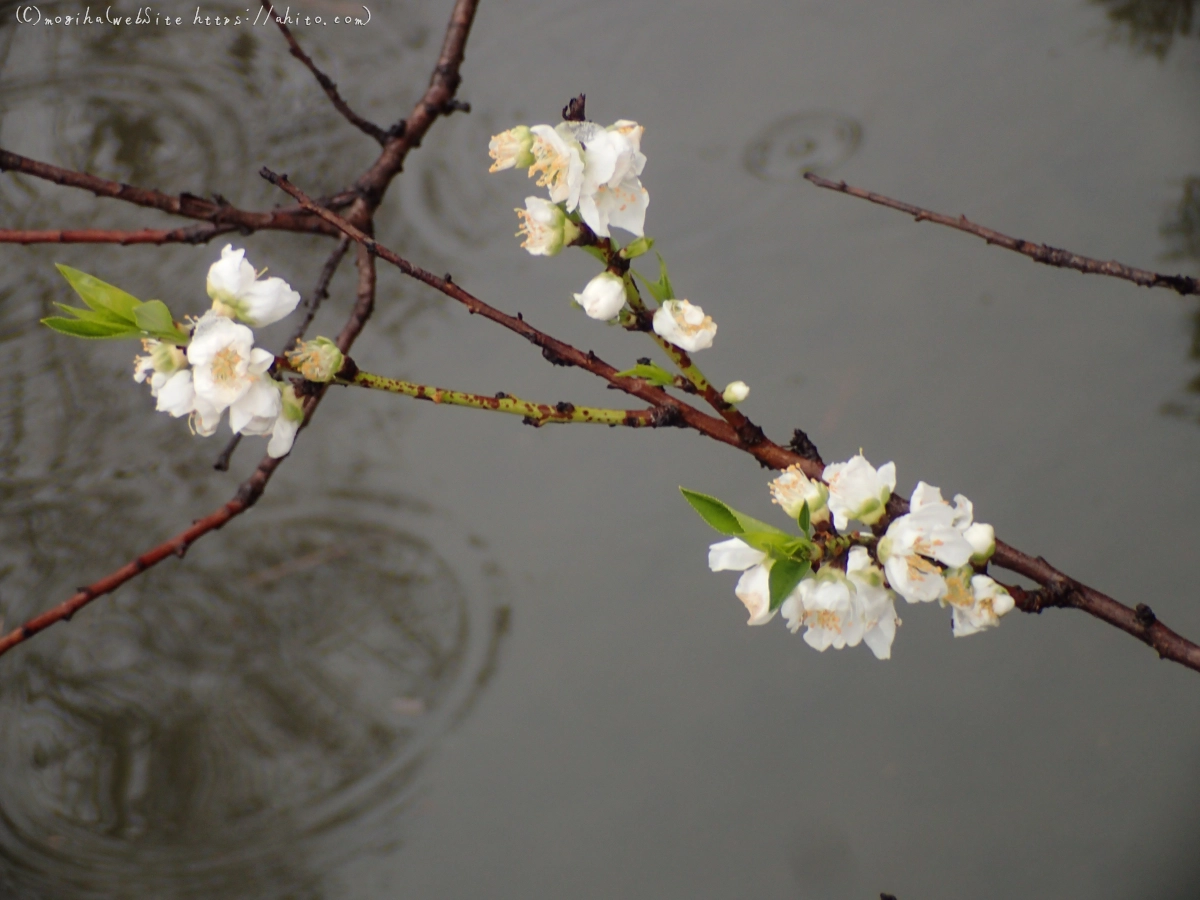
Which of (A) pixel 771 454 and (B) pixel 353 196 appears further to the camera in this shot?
(B) pixel 353 196

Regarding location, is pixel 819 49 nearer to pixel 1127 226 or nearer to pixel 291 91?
pixel 1127 226

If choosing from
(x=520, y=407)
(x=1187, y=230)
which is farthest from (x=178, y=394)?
(x=1187, y=230)

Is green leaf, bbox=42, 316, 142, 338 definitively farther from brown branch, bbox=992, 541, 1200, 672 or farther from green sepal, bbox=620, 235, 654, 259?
brown branch, bbox=992, 541, 1200, 672

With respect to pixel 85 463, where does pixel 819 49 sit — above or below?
above

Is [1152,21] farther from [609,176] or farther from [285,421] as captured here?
[285,421]

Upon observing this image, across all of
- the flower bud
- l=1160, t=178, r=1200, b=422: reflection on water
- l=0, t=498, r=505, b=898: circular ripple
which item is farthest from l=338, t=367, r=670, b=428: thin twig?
l=1160, t=178, r=1200, b=422: reflection on water

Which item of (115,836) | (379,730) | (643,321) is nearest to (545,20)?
(379,730)
